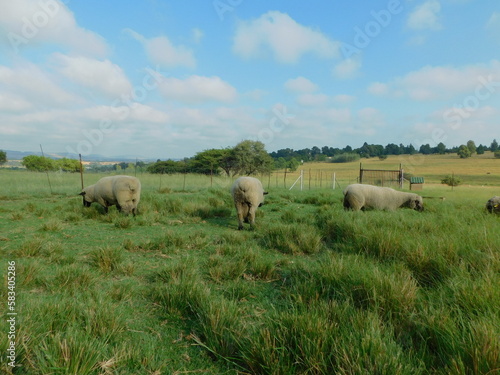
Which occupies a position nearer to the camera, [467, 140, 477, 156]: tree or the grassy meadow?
the grassy meadow

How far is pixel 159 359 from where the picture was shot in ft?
6.81

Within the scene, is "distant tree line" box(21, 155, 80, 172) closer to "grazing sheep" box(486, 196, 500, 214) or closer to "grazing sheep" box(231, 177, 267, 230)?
"grazing sheep" box(231, 177, 267, 230)

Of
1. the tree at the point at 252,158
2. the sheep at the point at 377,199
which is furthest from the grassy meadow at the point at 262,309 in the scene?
the tree at the point at 252,158

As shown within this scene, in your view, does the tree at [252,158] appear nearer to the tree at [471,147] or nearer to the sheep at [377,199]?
the sheep at [377,199]

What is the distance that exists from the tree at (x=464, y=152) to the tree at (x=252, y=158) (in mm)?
41610

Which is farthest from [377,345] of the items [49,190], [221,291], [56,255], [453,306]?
[49,190]

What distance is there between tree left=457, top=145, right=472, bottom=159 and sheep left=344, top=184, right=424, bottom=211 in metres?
57.6

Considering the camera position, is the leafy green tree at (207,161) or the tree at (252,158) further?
the leafy green tree at (207,161)

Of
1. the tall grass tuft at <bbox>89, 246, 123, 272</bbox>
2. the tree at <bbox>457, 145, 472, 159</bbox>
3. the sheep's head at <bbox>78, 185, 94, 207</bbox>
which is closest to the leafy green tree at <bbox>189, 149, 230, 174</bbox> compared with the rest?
the sheep's head at <bbox>78, 185, 94, 207</bbox>

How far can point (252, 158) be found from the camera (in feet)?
127

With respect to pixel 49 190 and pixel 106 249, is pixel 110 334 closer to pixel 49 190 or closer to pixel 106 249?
pixel 106 249

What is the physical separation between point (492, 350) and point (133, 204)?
9.37 metres

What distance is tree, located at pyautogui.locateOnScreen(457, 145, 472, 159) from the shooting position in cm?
5365

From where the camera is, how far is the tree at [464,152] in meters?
53.7
